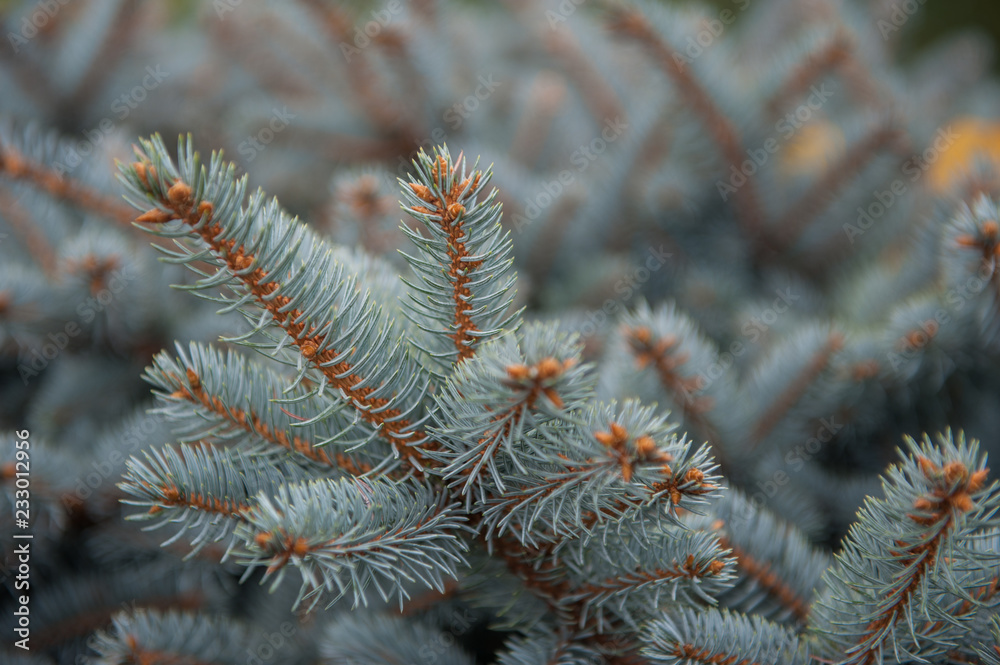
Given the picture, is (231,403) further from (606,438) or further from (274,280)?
(606,438)

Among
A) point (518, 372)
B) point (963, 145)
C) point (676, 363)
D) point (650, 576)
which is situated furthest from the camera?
point (963, 145)

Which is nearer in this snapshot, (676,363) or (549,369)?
(549,369)

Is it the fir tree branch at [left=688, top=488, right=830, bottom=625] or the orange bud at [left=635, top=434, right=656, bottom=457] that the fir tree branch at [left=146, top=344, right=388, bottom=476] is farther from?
the fir tree branch at [left=688, top=488, right=830, bottom=625]

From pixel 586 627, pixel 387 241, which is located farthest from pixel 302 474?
pixel 387 241

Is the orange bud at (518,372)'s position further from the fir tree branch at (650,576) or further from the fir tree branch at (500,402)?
the fir tree branch at (650,576)

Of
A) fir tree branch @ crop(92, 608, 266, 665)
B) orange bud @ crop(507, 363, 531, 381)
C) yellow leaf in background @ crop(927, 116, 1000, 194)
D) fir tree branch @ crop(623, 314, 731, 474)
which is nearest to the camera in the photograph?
orange bud @ crop(507, 363, 531, 381)

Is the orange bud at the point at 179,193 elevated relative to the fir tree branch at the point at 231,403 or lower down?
elevated

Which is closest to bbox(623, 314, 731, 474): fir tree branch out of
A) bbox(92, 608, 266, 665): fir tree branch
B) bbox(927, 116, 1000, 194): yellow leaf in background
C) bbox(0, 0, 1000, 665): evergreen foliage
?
bbox(0, 0, 1000, 665): evergreen foliage

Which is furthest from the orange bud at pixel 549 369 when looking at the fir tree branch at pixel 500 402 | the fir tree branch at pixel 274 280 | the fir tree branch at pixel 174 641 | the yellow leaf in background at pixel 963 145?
the yellow leaf in background at pixel 963 145

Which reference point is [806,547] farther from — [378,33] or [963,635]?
[378,33]

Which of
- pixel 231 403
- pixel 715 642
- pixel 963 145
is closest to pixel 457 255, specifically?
pixel 231 403

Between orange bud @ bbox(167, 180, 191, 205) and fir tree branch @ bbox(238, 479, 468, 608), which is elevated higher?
orange bud @ bbox(167, 180, 191, 205)
